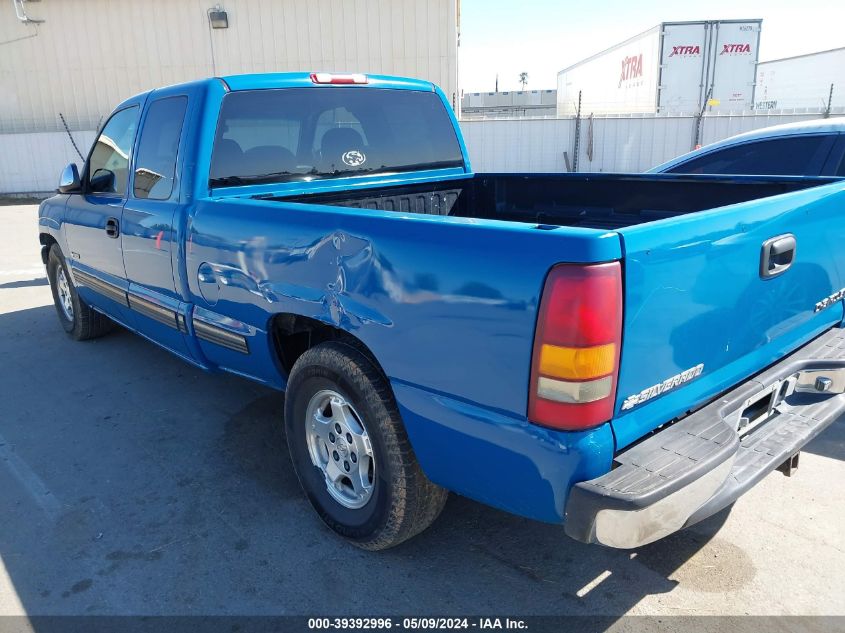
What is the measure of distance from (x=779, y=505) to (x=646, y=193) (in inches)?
71.5

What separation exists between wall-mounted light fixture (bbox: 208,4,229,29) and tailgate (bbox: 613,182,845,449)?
2035 cm

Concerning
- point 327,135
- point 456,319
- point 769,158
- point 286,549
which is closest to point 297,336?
point 286,549

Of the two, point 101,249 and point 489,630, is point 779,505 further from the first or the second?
point 101,249

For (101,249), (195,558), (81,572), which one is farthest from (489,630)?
(101,249)

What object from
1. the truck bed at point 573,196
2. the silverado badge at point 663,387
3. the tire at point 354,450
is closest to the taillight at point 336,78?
the truck bed at point 573,196

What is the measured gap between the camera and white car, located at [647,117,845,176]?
4.77m

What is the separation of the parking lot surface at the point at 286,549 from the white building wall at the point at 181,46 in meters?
17.6

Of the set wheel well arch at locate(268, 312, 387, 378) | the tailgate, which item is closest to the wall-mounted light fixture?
wheel well arch at locate(268, 312, 387, 378)

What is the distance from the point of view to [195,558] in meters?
2.78

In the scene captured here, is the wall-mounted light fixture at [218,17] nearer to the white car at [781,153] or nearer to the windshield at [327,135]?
the white car at [781,153]

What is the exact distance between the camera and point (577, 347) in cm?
185

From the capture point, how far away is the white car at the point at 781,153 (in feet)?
15.7

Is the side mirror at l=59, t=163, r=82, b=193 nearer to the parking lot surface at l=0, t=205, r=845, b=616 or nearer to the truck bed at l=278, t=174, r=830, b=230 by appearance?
the parking lot surface at l=0, t=205, r=845, b=616

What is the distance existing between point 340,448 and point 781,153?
433 cm
